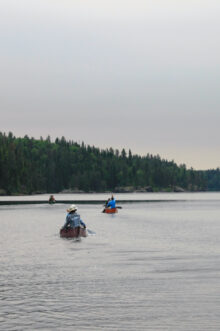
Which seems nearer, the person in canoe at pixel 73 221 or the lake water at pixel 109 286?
the lake water at pixel 109 286

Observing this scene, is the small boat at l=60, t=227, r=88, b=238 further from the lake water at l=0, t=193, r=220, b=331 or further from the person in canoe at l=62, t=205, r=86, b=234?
the lake water at l=0, t=193, r=220, b=331

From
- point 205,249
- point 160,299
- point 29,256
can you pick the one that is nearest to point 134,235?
point 205,249

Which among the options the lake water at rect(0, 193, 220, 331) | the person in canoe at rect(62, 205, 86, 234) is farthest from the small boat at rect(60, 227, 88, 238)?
the lake water at rect(0, 193, 220, 331)

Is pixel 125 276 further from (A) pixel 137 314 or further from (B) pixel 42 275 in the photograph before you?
(A) pixel 137 314

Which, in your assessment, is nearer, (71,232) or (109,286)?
(109,286)

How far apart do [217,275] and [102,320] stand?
32.7ft

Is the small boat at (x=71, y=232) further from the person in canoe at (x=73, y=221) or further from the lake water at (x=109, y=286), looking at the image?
the lake water at (x=109, y=286)

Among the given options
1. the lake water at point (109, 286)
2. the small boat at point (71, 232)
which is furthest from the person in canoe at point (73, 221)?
the lake water at point (109, 286)

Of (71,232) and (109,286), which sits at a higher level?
(71,232)

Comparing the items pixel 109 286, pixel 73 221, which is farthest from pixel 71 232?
pixel 109 286

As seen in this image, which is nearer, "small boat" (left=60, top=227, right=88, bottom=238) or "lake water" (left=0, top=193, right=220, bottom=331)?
"lake water" (left=0, top=193, right=220, bottom=331)

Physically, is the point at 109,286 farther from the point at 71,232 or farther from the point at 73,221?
the point at 73,221

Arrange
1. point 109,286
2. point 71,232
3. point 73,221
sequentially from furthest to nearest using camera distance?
point 73,221 < point 71,232 < point 109,286

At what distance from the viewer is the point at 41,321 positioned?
1708 centimetres
